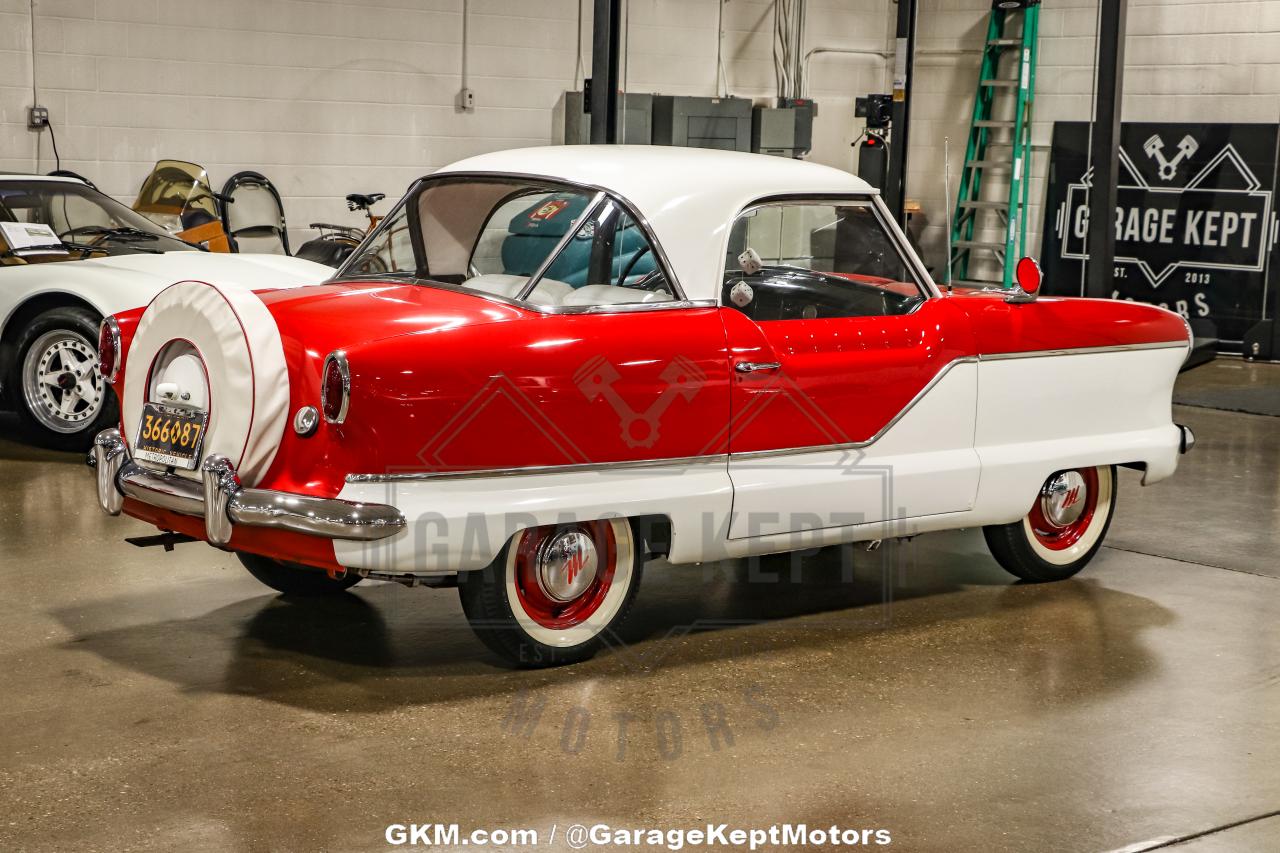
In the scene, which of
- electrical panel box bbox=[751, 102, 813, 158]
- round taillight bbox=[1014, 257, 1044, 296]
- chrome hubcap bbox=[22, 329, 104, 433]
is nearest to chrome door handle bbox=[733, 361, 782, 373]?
round taillight bbox=[1014, 257, 1044, 296]

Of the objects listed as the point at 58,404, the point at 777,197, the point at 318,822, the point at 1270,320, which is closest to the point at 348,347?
the point at 318,822

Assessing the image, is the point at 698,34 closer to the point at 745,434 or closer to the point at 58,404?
the point at 58,404

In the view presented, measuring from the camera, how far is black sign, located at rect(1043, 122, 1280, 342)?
12.7 meters

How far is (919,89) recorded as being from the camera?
15.0 metres

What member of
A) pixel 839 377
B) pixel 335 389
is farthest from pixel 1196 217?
pixel 335 389

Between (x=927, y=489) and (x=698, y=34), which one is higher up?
(x=698, y=34)

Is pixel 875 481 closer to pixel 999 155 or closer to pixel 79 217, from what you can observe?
pixel 79 217

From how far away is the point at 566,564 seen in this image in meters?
4.47

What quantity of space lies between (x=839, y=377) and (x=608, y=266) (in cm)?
84

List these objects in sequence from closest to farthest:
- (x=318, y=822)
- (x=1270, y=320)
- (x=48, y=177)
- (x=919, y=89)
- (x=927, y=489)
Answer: (x=318, y=822)
(x=927, y=489)
(x=48, y=177)
(x=1270, y=320)
(x=919, y=89)

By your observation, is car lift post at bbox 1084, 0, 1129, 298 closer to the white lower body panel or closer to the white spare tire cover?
the white lower body panel

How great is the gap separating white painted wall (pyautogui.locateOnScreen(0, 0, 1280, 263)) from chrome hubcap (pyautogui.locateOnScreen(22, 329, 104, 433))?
4.19 m

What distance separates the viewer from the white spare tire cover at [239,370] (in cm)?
410

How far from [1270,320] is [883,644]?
9.14 meters
